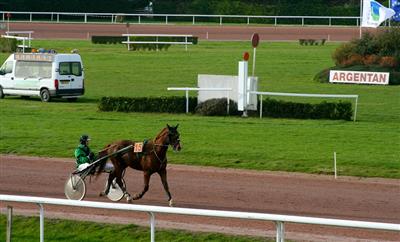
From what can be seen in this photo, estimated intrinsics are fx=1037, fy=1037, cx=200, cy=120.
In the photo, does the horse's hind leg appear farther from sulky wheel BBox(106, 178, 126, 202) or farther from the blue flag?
the blue flag

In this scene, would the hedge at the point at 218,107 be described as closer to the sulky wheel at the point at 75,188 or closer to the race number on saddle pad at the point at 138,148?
the sulky wheel at the point at 75,188

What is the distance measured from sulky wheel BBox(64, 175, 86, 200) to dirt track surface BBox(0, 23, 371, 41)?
1433 inches

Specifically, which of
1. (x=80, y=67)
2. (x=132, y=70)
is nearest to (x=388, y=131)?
(x=80, y=67)

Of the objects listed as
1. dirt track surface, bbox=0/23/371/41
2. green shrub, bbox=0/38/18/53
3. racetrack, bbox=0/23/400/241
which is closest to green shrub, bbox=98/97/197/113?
racetrack, bbox=0/23/400/241

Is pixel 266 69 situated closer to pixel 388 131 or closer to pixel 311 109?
pixel 311 109

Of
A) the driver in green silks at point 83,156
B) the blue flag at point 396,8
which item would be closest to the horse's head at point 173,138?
the driver in green silks at point 83,156

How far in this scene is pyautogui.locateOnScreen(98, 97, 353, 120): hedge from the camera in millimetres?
25828

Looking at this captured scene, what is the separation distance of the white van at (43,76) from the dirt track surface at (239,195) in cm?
1147

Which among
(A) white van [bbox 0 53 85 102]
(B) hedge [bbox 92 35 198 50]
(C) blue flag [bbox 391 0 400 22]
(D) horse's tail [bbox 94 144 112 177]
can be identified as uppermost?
(C) blue flag [bbox 391 0 400 22]

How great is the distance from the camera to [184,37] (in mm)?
47562

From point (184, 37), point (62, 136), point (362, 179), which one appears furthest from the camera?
point (184, 37)

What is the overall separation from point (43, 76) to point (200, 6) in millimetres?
33661

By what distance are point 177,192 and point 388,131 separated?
8394mm

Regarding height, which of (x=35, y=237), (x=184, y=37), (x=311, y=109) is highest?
(x=184, y=37)
